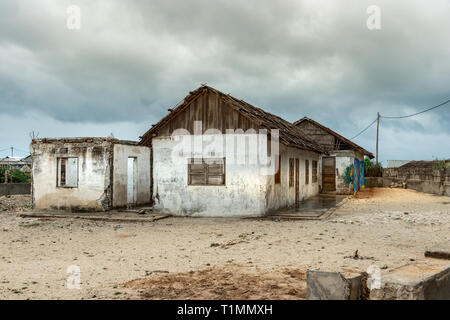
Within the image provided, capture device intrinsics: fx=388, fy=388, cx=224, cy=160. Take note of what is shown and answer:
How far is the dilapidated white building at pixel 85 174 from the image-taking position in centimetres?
1633

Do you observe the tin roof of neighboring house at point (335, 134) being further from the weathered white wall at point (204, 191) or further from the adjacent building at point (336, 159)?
the weathered white wall at point (204, 191)

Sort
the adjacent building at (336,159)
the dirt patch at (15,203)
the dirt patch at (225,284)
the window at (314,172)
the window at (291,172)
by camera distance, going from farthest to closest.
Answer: the adjacent building at (336,159) → the window at (314,172) → the dirt patch at (15,203) → the window at (291,172) → the dirt patch at (225,284)

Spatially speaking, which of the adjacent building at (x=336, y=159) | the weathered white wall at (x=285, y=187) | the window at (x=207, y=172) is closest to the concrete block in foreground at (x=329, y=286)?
the weathered white wall at (x=285, y=187)

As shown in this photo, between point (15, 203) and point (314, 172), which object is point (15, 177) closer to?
point (15, 203)

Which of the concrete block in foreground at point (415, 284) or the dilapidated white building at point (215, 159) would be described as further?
the dilapidated white building at point (215, 159)

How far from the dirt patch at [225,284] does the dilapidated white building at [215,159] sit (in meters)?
7.58

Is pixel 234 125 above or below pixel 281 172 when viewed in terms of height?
above

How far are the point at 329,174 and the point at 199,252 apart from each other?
19.7m

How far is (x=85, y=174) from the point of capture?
16.5 m

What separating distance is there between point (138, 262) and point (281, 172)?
9.48 metres

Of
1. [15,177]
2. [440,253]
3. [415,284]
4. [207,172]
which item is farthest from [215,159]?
[15,177]

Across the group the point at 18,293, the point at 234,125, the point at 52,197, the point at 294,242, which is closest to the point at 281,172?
the point at 234,125
